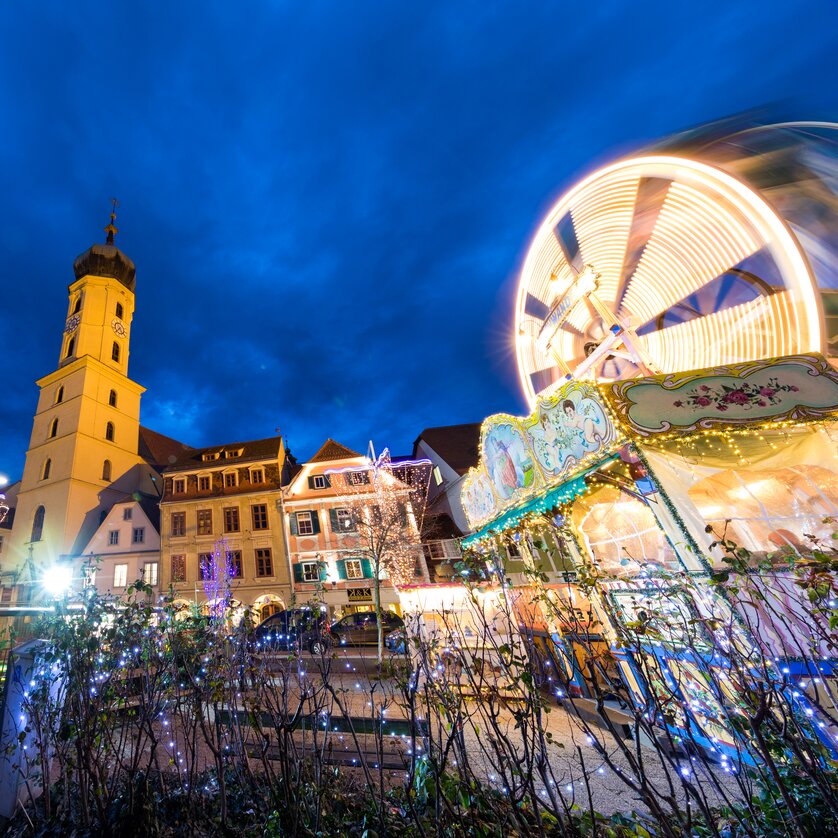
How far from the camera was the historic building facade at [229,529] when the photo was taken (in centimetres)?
2281

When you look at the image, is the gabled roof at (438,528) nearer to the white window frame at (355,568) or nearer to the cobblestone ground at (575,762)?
the white window frame at (355,568)

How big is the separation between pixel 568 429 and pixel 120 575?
96.4ft

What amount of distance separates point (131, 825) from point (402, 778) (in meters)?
3.06

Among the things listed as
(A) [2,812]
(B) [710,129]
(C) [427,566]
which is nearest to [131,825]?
(A) [2,812]

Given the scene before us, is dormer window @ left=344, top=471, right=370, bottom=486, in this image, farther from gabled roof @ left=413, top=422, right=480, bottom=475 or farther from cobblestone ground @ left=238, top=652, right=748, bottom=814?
cobblestone ground @ left=238, top=652, right=748, bottom=814

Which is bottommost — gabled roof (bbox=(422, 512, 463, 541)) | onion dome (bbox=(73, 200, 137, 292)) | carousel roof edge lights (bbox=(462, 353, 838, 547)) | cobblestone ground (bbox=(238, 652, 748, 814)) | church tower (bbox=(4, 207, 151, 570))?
cobblestone ground (bbox=(238, 652, 748, 814))

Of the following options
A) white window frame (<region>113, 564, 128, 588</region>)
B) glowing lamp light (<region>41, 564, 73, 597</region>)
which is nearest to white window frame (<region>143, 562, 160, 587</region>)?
white window frame (<region>113, 564, 128, 588</region>)

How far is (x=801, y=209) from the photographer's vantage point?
549 cm

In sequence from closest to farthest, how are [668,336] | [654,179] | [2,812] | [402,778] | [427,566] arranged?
[2,812], [402,778], [654,179], [668,336], [427,566]

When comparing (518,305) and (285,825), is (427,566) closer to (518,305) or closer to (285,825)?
(518,305)

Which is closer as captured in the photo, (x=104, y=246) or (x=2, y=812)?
(x=2, y=812)

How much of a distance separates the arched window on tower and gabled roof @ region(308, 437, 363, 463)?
65.1ft

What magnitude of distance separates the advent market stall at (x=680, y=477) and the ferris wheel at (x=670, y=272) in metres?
1.22

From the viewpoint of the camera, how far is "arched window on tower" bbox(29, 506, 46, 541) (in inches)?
1050
